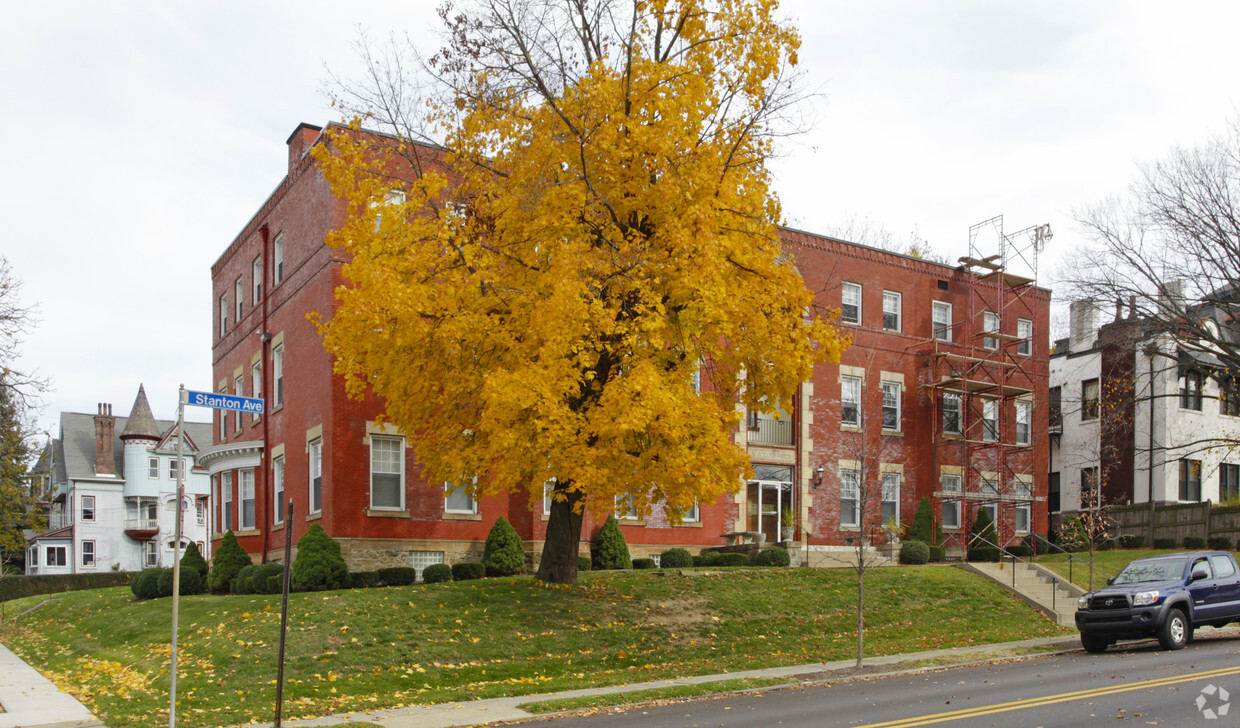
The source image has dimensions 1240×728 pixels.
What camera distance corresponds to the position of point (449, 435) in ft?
69.3

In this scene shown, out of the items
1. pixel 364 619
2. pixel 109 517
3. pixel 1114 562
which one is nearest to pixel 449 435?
pixel 364 619

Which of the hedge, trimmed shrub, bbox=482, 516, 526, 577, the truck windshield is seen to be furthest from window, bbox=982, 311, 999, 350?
the hedge

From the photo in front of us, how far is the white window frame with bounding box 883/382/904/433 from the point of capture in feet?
122

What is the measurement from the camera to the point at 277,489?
3161 cm

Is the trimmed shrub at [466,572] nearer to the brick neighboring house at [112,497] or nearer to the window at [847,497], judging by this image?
the window at [847,497]

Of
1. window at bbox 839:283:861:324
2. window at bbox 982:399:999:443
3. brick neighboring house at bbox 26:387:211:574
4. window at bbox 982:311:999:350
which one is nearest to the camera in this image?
window at bbox 839:283:861:324

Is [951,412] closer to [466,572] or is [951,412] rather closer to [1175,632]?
[1175,632]

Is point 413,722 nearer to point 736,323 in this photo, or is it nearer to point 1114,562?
point 736,323

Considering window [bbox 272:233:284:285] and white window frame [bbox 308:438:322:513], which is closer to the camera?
white window frame [bbox 308:438:322:513]

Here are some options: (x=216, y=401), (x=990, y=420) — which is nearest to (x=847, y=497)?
(x=990, y=420)

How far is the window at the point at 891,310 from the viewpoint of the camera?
37812 mm

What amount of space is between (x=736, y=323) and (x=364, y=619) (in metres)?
8.86

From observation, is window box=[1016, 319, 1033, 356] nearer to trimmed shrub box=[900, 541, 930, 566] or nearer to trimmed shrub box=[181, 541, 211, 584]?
trimmed shrub box=[900, 541, 930, 566]

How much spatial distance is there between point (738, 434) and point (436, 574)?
12135 millimetres
